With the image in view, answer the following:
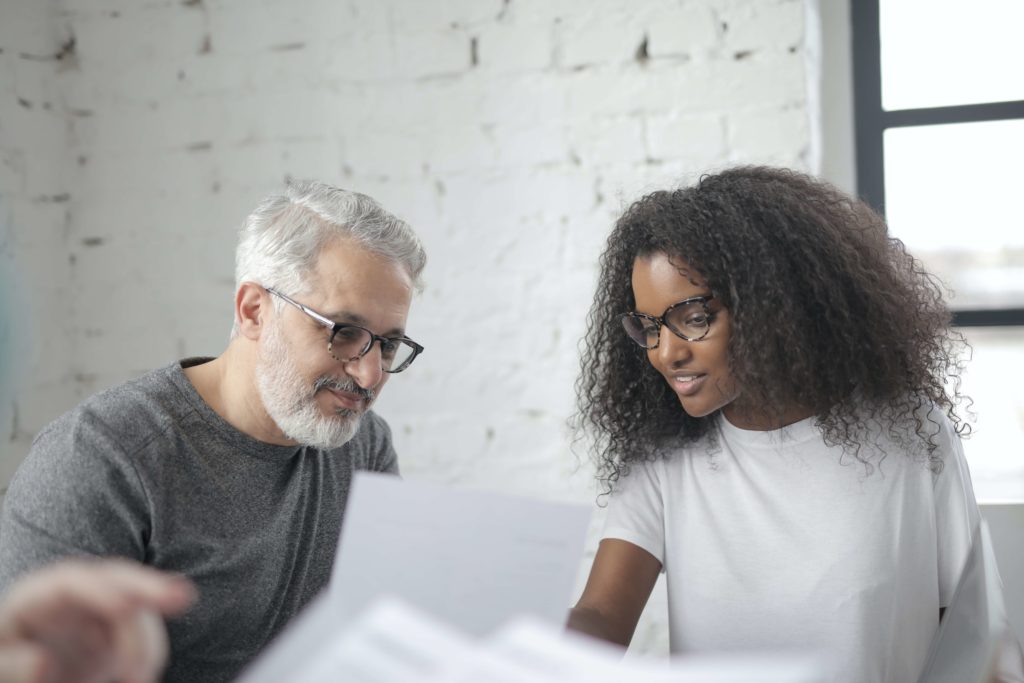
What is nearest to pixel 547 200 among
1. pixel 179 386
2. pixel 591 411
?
pixel 591 411

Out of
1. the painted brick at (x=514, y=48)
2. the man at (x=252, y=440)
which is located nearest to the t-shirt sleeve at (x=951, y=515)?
the man at (x=252, y=440)

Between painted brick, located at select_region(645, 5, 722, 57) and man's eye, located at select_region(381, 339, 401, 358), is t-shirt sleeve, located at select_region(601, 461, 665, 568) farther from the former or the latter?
painted brick, located at select_region(645, 5, 722, 57)

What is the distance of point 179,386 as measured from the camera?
4.37 feet

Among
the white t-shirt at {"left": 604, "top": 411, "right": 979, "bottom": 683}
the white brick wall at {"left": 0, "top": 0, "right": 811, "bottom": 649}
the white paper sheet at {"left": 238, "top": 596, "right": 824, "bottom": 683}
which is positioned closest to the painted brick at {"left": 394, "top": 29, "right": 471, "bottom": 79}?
the white brick wall at {"left": 0, "top": 0, "right": 811, "bottom": 649}

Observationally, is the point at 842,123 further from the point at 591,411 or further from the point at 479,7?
the point at 591,411

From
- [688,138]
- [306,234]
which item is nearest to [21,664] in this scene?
[306,234]

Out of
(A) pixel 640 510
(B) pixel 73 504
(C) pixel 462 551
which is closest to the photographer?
(C) pixel 462 551

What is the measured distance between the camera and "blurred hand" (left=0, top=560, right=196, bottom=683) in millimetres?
575

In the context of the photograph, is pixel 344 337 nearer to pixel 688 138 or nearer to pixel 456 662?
pixel 456 662

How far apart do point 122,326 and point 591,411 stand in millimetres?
1269

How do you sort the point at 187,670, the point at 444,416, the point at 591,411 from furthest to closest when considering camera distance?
the point at 444,416, the point at 591,411, the point at 187,670

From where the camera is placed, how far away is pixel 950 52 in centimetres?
210

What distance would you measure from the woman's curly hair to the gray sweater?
2.05ft

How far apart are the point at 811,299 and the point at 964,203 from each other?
103 centimetres
